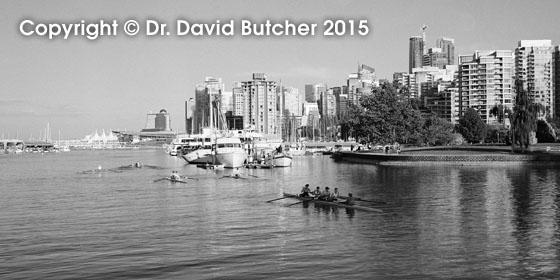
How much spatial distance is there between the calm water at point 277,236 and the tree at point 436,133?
8778cm

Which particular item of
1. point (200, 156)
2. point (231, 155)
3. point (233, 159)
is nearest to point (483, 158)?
point (233, 159)

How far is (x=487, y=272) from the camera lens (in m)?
23.7

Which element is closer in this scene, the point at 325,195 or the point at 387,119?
the point at 325,195

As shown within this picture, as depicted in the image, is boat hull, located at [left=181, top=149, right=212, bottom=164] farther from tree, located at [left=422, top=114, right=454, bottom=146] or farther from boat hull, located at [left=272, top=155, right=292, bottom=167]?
tree, located at [left=422, top=114, right=454, bottom=146]

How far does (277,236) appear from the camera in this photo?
3166 cm

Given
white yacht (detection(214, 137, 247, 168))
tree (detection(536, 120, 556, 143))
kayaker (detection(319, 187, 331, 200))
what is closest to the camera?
kayaker (detection(319, 187, 331, 200))

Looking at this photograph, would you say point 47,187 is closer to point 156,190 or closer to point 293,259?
point 156,190

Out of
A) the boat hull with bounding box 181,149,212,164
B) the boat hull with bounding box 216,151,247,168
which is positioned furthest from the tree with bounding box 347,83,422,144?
the boat hull with bounding box 216,151,247,168

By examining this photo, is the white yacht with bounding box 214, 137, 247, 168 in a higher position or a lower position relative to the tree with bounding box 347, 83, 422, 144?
lower

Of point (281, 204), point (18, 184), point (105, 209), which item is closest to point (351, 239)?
point (281, 204)

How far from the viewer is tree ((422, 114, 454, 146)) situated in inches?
5610

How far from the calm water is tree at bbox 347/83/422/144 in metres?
67.4

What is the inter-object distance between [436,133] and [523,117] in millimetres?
55932

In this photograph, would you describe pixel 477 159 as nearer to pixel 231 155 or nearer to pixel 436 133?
pixel 231 155
